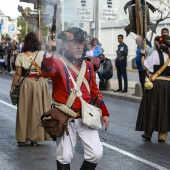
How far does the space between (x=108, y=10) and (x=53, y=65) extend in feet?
52.0

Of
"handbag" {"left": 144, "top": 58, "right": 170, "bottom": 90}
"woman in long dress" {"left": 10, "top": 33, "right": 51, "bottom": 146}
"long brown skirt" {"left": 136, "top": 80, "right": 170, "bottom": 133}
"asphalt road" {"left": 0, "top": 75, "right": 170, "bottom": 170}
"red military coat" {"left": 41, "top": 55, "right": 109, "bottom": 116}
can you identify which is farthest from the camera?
"long brown skirt" {"left": 136, "top": 80, "right": 170, "bottom": 133}

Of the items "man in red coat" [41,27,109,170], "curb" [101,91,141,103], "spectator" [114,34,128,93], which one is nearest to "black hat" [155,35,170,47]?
"man in red coat" [41,27,109,170]

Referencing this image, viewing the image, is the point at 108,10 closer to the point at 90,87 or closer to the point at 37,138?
the point at 37,138

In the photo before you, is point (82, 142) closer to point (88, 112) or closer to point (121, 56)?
point (88, 112)

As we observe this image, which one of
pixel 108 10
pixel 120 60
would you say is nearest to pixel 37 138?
pixel 120 60

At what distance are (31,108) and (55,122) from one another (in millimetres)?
3825

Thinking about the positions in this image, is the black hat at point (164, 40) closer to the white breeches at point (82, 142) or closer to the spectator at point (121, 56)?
the white breeches at point (82, 142)

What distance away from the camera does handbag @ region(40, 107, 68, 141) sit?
6355 millimetres

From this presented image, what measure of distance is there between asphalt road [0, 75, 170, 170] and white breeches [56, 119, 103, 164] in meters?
2.03

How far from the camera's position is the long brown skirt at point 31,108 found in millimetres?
10125

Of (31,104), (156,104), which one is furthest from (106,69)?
(31,104)

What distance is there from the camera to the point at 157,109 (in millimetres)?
10836

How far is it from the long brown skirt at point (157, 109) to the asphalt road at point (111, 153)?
0.95 ft

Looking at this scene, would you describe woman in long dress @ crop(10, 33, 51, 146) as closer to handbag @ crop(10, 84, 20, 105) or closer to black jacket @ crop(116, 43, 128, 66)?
handbag @ crop(10, 84, 20, 105)
